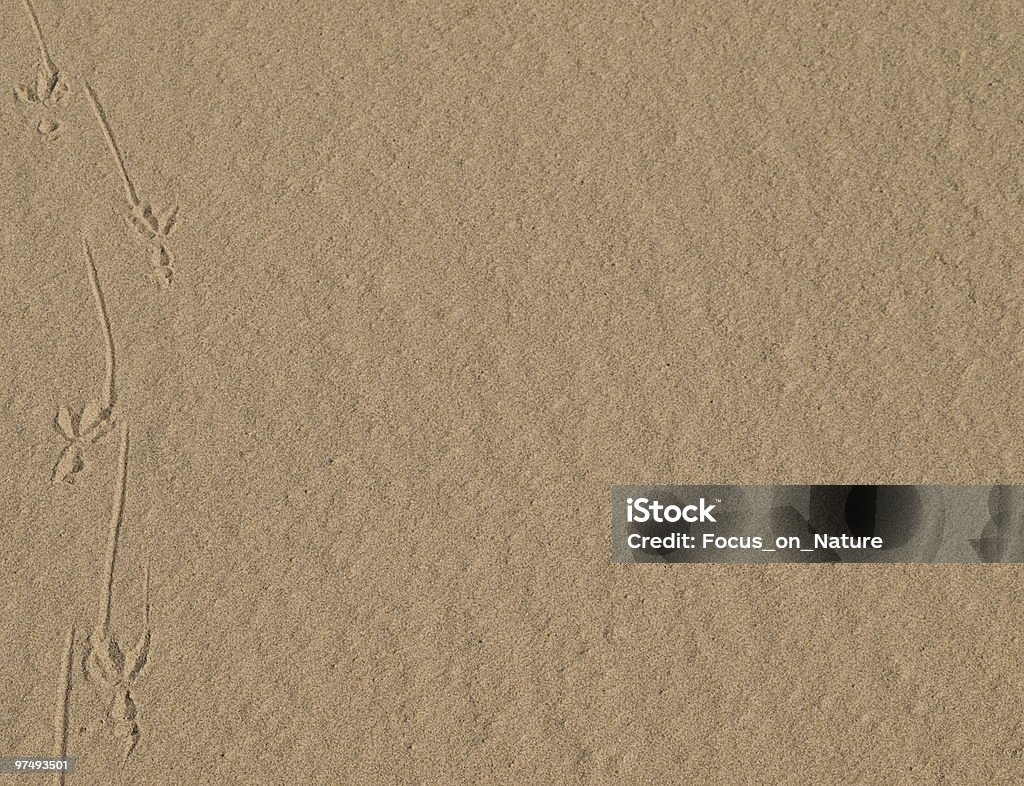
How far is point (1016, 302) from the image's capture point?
3525 mm

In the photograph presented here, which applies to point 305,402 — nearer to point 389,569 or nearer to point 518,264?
point 389,569

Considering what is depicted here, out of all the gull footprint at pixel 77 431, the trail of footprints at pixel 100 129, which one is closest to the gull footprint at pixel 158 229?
the trail of footprints at pixel 100 129

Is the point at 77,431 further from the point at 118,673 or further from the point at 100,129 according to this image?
the point at 100,129

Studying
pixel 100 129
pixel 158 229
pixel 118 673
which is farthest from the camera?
pixel 100 129

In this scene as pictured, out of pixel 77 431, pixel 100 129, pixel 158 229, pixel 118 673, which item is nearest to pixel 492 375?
pixel 158 229

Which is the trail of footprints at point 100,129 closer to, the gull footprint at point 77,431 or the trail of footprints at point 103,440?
the trail of footprints at point 103,440

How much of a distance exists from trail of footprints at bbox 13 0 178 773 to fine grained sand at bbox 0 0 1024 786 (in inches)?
0.6

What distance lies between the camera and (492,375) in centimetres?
355

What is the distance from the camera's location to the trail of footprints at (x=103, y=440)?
3.37 metres

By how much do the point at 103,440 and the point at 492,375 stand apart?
1367 mm

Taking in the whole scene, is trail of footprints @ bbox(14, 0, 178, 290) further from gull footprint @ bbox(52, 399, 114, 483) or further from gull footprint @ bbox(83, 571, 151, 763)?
gull footprint @ bbox(83, 571, 151, 763)

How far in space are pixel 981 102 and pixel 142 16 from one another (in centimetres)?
317

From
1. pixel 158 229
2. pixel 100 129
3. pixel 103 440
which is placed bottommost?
pixel 103 440

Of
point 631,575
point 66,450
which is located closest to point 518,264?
point 631,575
